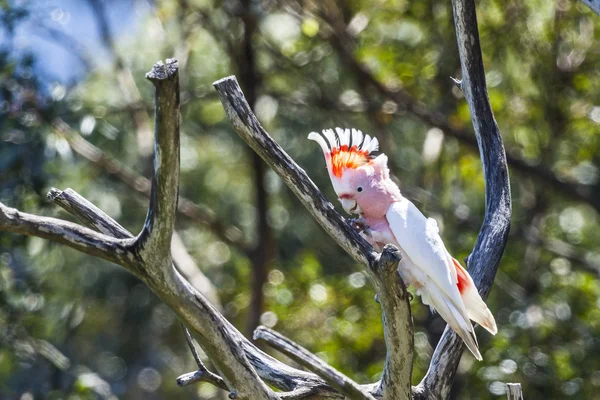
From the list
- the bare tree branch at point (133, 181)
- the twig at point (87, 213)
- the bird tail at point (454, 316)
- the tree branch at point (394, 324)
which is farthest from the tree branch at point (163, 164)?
the bare tree branch at point (133, 181)

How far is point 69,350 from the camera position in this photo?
7.35m

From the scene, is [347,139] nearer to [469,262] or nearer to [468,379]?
[469,262]

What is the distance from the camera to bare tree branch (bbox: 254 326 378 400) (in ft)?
5.82

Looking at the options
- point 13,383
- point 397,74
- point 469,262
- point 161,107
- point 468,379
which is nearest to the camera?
point 161,107

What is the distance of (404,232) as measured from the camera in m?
2.33

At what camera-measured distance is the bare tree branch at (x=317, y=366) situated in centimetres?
177

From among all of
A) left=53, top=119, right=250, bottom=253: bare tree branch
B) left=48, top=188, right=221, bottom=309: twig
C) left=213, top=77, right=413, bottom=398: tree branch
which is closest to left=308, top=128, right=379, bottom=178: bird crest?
left=213, top=77, right=413, bottom=398: tree branch

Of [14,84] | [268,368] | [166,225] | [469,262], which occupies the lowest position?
[268,368]

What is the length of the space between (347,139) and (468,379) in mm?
2875

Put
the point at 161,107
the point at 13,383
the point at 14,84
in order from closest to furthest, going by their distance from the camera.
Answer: the point at 161,107, the point at 14,84, the point at 13,383

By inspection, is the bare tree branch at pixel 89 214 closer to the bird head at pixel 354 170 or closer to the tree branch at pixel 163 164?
the tree branch at pixel 163 164

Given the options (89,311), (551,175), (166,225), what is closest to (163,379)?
(89,311)

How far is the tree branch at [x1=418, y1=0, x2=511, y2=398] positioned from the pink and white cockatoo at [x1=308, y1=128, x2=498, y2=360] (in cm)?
9

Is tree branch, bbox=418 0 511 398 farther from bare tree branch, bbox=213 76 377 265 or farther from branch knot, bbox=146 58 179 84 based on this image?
branch knot, bbox=146 58 179 84
